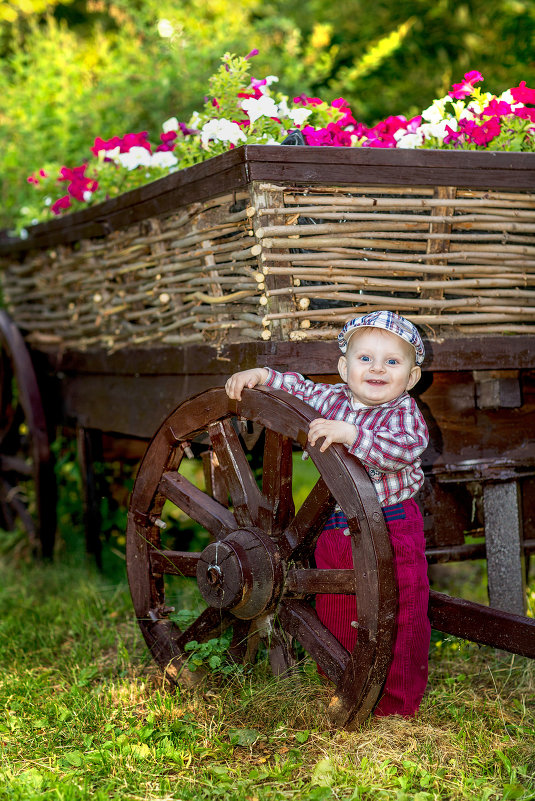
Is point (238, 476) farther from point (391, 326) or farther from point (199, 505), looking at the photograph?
point (391, 326)

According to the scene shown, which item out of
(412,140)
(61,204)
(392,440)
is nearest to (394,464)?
(392,440)

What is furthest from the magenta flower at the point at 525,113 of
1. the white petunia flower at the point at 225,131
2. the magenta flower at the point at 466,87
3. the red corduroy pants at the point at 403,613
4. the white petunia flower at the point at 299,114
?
the red corduroy pants at the point at 403,613

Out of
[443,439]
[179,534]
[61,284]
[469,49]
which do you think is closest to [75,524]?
[179,534]

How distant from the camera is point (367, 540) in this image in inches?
86.5

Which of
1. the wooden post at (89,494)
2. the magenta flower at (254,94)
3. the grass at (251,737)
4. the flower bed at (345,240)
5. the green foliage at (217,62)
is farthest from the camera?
the green foliage at (217,62)

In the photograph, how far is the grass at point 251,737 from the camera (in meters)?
2.18

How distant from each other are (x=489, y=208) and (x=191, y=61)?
12.1ft

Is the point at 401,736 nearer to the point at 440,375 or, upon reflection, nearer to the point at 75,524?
the point at 440,375

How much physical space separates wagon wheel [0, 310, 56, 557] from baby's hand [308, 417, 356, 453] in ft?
8.06

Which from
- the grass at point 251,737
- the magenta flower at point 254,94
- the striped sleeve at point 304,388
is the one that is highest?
the magenta flower at point 254,94

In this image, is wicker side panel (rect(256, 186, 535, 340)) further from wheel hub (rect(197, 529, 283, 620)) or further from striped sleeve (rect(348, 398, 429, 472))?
wheel hub (rect(197, 529, 283, 620))

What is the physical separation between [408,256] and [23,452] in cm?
315

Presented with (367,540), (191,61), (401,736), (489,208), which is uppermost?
(191,61)

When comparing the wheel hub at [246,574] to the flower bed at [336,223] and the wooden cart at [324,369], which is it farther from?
the flower bed at [336,223]
